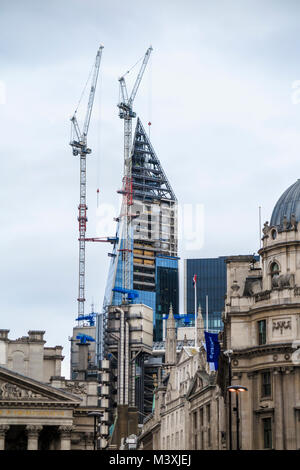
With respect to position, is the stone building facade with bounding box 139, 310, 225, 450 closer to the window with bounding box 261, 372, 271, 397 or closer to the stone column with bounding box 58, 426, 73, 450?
the stone column with bounding box 58, 426, 73, 450

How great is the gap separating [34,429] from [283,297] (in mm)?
36977

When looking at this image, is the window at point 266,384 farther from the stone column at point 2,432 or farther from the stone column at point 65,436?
the stone column at point 2,432

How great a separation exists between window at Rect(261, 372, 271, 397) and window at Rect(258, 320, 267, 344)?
3206 millimetres

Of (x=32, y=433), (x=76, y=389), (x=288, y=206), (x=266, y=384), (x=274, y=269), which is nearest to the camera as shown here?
(x=266, y=384)

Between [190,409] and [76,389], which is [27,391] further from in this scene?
[190,409]

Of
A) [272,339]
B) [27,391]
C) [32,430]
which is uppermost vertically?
[272,339]

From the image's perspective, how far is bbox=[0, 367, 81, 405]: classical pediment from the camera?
409 ft

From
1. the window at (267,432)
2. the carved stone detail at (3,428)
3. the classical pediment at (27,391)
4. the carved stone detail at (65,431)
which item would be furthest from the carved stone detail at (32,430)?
the window at (267,432)

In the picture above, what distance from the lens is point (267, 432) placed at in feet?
327

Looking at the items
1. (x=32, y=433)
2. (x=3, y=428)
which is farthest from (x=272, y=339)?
(x=3, y=428)

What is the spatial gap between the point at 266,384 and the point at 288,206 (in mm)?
18373

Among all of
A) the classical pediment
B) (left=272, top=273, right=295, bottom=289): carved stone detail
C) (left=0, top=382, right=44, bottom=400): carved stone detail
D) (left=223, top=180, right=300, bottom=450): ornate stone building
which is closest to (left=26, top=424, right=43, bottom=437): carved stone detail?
the classical pediment

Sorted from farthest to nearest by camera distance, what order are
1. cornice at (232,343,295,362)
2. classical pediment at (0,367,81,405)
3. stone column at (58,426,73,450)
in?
stone column at (58,426,73,450)
classical pediment at (0,367,81,405)
cornice at (232,343,295,362)

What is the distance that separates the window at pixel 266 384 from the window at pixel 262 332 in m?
3.21
